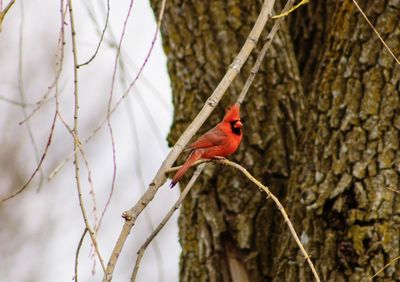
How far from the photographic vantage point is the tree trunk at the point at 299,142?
349 centimetres

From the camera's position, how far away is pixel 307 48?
4457 millimetres

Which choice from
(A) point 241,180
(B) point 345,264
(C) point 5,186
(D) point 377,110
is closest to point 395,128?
(D) point 377,110

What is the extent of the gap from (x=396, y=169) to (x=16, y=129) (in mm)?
4935

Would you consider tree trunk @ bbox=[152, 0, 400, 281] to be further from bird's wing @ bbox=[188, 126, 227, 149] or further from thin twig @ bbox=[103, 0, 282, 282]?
thin twig @ bbox=[103, 0, 282, 282]

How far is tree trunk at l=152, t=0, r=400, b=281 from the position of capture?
349 centimetres

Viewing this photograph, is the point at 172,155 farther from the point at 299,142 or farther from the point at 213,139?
the point at 299,142

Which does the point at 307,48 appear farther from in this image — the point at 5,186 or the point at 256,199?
the point at 5,186

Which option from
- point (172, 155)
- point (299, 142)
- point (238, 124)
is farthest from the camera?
point (299, 142)

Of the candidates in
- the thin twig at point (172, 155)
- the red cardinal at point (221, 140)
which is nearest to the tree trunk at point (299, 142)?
the red cardinal at point (221, 140)

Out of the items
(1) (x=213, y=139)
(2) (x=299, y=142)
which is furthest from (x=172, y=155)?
(2) (x=299, y=142)

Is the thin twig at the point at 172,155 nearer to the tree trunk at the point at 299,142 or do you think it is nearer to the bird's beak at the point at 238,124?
the bird's beak at the point at 238,124

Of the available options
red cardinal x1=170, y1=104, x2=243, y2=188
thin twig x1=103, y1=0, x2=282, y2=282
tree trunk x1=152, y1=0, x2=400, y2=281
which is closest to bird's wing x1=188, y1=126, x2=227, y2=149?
red cardinal x1=170, y1=104, x2=243, y2=188

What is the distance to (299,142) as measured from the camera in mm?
3900

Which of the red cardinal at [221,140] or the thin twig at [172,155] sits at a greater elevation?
the red cardinal at [221,140]
